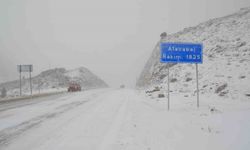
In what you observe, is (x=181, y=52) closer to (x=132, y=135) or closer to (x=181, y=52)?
(x=181, y=52)

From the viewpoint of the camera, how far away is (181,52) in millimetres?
11023

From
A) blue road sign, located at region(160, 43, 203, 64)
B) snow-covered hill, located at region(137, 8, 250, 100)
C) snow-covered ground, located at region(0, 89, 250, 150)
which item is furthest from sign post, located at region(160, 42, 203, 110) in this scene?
snow-covered ground, located at region(0, 89, 250, 150)

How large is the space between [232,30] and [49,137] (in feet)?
115

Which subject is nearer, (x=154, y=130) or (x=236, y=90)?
(x=154, y=130)

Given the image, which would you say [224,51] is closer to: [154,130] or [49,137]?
[154,130]

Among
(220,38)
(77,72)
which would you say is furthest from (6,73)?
(220,38)

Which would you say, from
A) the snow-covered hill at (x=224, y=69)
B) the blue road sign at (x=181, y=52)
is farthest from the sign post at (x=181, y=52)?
the snow-covered hill at (x=224, y=69)

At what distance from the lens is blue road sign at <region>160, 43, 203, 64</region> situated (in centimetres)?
1091

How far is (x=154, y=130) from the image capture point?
20.6 feet

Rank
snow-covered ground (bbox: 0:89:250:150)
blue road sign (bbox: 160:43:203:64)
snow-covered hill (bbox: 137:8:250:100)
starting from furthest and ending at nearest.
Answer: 1. snow-covered hill (bbox: 137:8:250:100)
2. blue road sign (bbox: 160:43:203:64)
3. snow-covered ground (bbox: 0:89:250:150)

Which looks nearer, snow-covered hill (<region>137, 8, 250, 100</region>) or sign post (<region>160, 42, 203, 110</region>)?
sign post (<region>160, 42, 203, 110</region>)

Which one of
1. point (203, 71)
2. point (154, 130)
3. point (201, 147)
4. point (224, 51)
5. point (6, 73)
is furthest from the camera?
point (6, 73)

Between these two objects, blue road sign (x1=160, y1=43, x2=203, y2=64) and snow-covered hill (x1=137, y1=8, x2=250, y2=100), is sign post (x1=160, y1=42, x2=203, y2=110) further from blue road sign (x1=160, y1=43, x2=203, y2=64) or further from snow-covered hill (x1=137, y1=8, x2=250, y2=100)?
snow-covered hill (x1=137, y1=8, x2=250, y2=100)

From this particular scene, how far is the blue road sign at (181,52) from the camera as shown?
1091 centimetres
